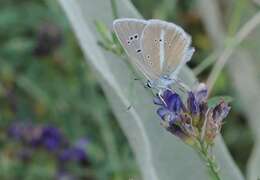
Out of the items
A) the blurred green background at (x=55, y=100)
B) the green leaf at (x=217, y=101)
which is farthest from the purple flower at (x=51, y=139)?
the green leaf at (x=217, y=101)

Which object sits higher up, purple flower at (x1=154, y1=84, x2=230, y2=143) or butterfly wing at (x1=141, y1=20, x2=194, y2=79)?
butterfly wing at (x1=141, y1=20, x2=194, y2=79)

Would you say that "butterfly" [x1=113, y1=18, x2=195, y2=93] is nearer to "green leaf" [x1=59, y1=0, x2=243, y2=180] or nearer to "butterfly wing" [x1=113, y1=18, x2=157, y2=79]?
"butterfly wing" [x1=113, y1=18, x2=157, y2=79]

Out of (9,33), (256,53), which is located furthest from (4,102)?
(256,53)

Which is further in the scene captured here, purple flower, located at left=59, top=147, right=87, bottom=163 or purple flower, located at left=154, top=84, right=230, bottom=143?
purple flower, located at left=59, top=147, right=87, bottom=163

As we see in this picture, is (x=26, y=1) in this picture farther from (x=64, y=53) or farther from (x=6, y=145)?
(x=6, y=145)

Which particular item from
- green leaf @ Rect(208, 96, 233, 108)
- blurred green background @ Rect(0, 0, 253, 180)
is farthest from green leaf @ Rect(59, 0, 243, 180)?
blurred green background @ Rect(0, 0, 253, 180)

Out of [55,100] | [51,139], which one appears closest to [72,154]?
[51,139]

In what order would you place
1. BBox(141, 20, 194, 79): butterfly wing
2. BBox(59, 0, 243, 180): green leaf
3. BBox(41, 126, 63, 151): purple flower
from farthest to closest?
BBox(41, 126, 63, 151): purple flower, BBox(59, 0, 243, 180): green leaf, BBox(141, 20, 194, 79): butterfly wing
